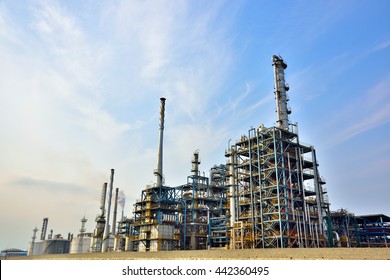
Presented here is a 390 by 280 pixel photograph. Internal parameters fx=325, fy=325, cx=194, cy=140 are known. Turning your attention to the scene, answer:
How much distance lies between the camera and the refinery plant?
2098 inches

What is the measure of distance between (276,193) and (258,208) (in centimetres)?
413

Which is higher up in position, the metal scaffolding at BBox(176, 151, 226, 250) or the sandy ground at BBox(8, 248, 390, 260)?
the metal scaffolding at BBox(176, 151, 226, 250)

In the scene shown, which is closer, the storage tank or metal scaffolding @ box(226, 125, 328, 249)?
metal scaffolding @ box(226, 125, 328, 249)

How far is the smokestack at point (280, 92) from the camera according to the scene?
2463 inches

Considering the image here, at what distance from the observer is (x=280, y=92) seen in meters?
64.9

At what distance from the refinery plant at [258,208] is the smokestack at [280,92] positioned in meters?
0.19

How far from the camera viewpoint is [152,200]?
2648 inches

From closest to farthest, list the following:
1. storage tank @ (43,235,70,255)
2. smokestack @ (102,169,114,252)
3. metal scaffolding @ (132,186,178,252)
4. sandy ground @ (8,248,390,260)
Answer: sandy ground @ (8,248,390,260) < metal scaffolding @ (132,186,178,252) < smokestack @ (102,169,114,252) < storage tank @ (43,235,70,255)

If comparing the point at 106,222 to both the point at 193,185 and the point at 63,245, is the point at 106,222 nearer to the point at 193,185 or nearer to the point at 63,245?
the point at 193,185

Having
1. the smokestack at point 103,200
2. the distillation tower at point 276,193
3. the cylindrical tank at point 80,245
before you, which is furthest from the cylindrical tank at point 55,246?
the distillation tower at point 276,193

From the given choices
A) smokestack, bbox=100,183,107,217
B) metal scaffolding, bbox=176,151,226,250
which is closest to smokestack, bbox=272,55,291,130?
metal scaffolding, bbox=176,151,226,250

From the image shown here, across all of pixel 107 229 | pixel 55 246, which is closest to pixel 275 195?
pixel 107 229

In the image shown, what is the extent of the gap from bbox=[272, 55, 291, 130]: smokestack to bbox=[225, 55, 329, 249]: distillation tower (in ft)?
0.61

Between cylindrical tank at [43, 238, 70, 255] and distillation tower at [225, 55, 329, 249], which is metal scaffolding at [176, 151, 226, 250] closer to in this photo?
distillation tower at [225, 55, 329, 249]
